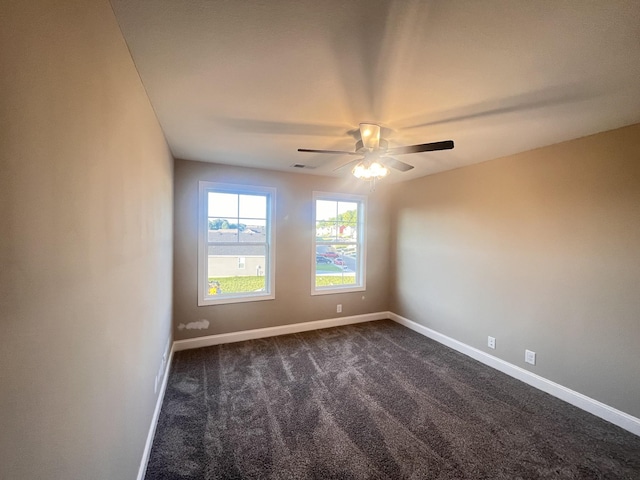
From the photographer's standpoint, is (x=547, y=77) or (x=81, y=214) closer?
(x=81, y=214)

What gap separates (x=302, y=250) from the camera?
416 cm

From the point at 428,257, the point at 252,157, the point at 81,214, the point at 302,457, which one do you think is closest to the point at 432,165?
the point at 428,257

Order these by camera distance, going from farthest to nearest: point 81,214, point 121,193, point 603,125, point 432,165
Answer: point 432,165 < point 603,125 < point 121,193 < point 81,214

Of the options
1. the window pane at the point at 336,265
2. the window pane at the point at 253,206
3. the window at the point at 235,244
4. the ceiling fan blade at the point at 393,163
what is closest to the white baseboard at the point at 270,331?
the window at the point at 235,244

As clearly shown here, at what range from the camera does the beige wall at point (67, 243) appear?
0.57m

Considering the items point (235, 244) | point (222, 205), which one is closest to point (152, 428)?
point (235, 244)

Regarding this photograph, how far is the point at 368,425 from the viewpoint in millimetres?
2176

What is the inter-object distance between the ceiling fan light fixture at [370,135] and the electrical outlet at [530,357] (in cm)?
264

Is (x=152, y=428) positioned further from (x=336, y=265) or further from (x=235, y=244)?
(x=336, y=265)

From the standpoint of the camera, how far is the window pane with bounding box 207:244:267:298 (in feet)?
12.3

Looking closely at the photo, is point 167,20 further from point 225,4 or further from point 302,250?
point 302,250

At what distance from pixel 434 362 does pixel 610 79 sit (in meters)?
2.91

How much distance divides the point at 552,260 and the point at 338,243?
2.70 m

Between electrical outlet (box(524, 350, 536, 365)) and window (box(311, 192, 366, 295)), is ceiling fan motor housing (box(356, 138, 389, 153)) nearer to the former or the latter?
window (box(311, 192, 366, 295))
